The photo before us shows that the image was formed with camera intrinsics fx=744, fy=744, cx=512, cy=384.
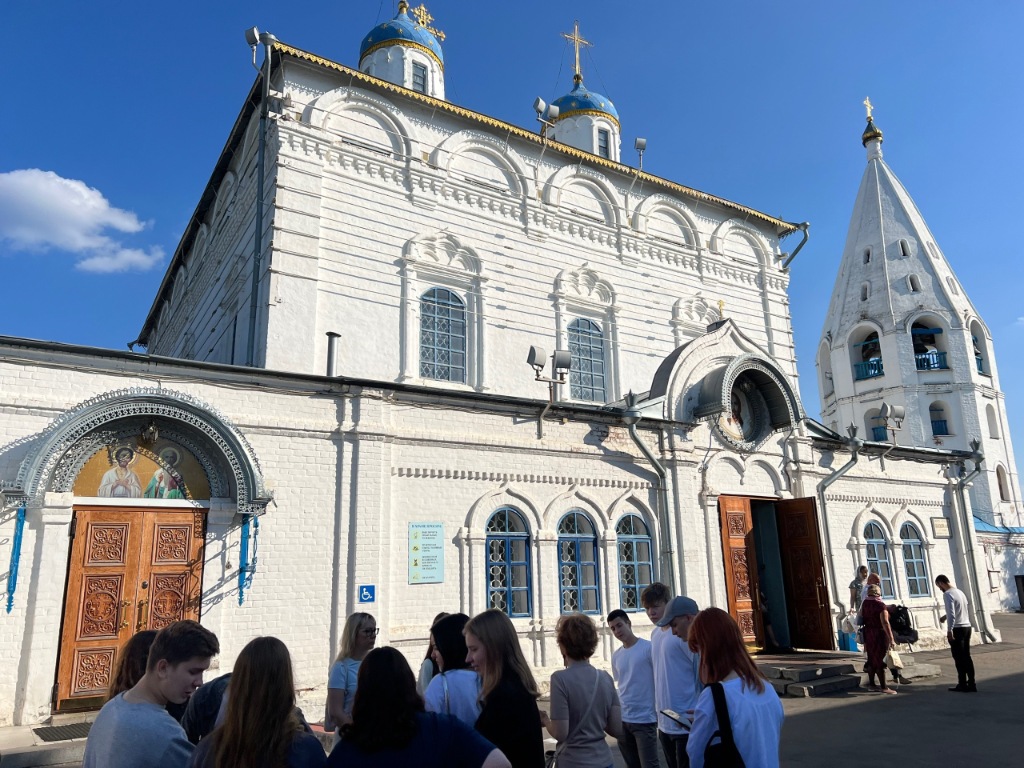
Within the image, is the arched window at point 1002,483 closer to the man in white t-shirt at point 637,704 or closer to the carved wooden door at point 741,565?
the carved wooden door at point 741,565

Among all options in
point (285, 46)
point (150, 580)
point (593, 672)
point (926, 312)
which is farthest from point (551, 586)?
point (926, 312)

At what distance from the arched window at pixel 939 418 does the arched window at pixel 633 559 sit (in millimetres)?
23958

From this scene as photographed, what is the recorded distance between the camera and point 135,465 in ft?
28.0

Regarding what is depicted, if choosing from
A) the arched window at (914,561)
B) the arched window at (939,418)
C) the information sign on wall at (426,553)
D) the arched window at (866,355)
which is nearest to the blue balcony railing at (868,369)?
the arched window at (866,355)

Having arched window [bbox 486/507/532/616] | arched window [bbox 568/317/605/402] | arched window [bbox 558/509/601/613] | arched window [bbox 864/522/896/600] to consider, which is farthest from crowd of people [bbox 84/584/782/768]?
arched window [bbox 864/522/896/600]

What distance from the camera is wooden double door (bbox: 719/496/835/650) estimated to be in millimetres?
12672

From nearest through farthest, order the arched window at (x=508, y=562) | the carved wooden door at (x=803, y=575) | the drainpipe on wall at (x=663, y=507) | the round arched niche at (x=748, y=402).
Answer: the arched window at (x=508, y=562) < the drainpipe on wall at (x=663, y=507) < the carved wooden door at (x=803, y=575) < the round arched niche at (x=748, y=402)

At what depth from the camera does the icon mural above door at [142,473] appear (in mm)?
8320

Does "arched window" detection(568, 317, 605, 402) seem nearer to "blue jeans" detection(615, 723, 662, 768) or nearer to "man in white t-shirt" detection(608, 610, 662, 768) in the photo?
"man in white t-shirt" detection(608, 610, 662, 768)

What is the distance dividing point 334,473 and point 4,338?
394cm

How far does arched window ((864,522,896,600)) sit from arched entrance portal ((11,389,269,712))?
12.1m

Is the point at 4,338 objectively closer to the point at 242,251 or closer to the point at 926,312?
the point at 242,251

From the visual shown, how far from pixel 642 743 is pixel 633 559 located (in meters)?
6.76

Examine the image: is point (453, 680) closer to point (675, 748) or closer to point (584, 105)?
point (675, 748)
